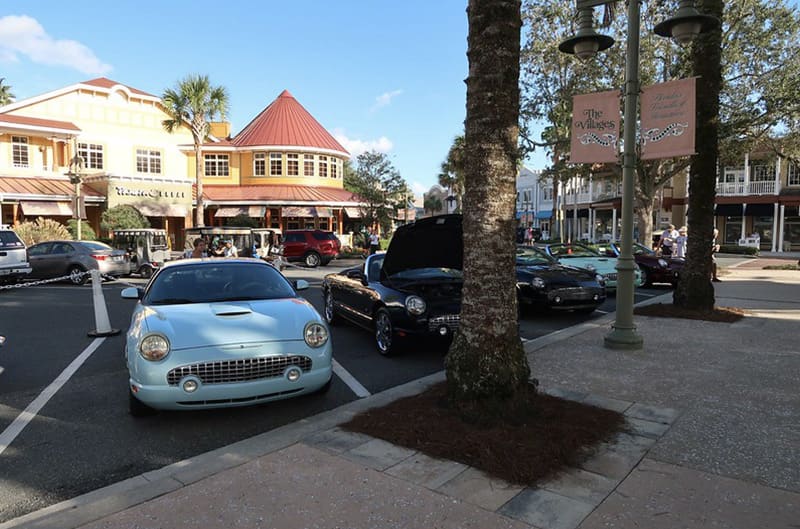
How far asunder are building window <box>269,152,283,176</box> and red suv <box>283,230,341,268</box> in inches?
499

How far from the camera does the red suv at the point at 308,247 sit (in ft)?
81.8

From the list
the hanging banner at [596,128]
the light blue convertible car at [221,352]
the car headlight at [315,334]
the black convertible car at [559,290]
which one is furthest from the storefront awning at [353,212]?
the car headlight at [315,334]

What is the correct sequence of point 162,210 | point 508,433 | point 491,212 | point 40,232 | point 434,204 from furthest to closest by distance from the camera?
point 434,204 → point 162,210 → point 40,232 → point 491,212 → point 508,433

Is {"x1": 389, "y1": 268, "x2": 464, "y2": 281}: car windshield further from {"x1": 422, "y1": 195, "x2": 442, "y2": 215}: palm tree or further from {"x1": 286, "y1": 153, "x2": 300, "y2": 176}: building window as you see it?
{"x1": 422, "y1": 195, "x2": 442, "y2": 215}: palm tree

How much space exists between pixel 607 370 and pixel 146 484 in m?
4.89

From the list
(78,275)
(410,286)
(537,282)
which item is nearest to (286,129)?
(78,275)

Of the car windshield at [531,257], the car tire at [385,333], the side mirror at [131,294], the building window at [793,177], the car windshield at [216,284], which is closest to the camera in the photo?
the car windshield at [216,284]

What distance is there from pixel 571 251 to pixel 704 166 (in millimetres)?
5184

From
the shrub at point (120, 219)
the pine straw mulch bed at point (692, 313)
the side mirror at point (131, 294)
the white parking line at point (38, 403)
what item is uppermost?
the shrub at point (120, 219)

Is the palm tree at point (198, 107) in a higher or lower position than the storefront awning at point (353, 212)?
higher

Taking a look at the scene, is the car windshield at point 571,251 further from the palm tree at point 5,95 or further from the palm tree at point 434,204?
the palm tree at point 434,204

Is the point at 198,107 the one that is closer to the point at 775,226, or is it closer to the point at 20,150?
the point at 20,150

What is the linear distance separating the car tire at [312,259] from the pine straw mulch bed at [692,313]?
1661 centimetres

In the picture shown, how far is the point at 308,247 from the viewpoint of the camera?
25.0m
